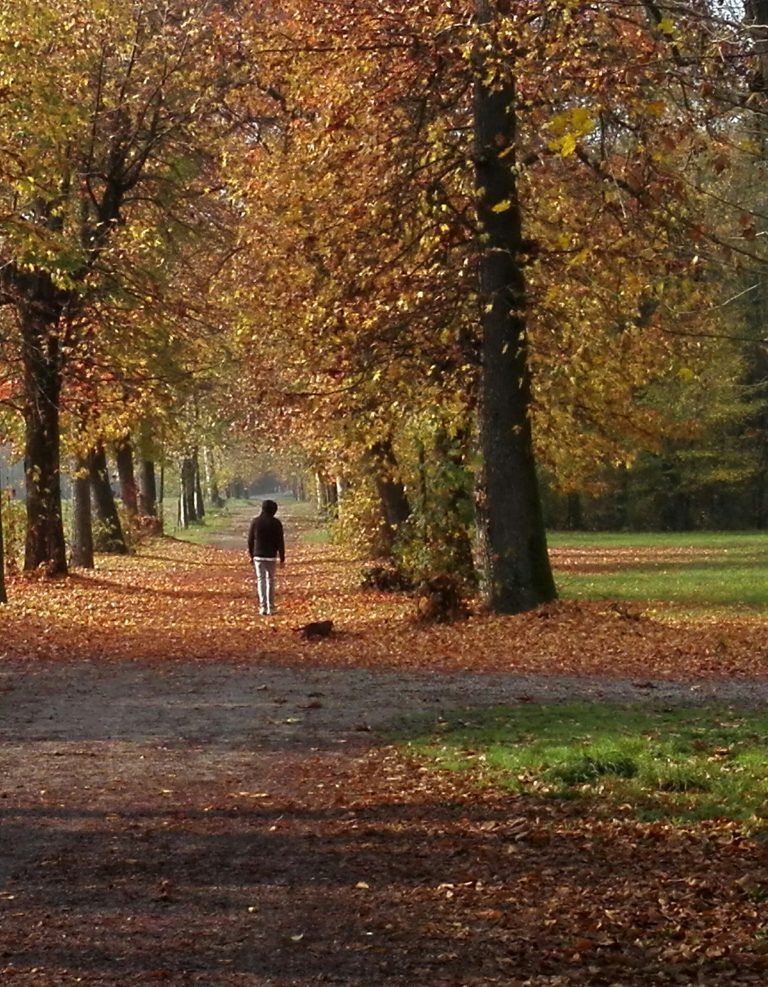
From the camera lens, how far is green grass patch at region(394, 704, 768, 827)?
388 inches

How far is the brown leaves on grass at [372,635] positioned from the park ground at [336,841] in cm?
13

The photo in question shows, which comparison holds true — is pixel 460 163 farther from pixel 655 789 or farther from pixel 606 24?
pixel 655 789

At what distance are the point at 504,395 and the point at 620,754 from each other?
11949mm

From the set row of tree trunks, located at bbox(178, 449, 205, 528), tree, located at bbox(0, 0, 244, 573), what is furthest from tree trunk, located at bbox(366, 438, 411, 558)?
row of tree trunks, located at bbox(178, 449, 205, 528)

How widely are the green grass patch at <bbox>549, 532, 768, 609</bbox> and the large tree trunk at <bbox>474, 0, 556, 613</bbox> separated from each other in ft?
16.1

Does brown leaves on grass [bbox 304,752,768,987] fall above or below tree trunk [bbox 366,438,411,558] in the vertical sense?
below

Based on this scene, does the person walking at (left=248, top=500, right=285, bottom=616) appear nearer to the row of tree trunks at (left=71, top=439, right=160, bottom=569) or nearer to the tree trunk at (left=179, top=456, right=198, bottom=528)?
the row of tree trunks at (left=71, top=439, right=160, bottom=569)

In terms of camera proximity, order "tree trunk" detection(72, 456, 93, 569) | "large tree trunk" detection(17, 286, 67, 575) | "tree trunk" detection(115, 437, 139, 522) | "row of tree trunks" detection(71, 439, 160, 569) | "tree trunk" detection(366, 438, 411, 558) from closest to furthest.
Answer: "large tree trunk" detection(17, 286, 67, 575)
"tree trunk" detection(366, 438, 411, 558)
"tree trunk" detection(72, 456, 93, 569)
"row of tree trunks" detection(71, 439, 160, 569)
"tree trunk" detection(115, 437, 139, 522)

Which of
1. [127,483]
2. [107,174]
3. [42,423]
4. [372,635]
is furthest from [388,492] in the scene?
[127,483]

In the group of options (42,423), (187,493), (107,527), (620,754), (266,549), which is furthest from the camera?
(187,493)

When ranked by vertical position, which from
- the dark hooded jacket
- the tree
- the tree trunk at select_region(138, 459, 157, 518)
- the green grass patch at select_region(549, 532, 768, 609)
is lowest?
the green grass patch at select_region(549, 532, 768, 609)

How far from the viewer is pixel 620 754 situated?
11.0m

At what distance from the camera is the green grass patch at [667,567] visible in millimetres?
29234

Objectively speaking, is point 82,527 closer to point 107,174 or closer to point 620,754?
point 107,174
